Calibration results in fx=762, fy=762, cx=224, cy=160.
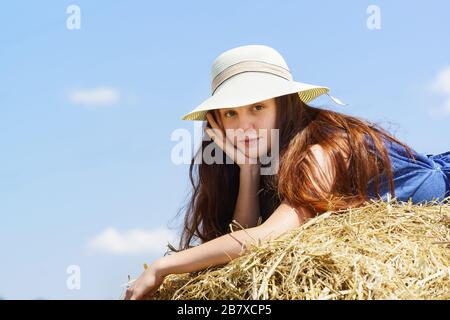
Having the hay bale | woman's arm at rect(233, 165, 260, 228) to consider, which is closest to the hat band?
woman's arm at rect(233, 165, 260, 228)

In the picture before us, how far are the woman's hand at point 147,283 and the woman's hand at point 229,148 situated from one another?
82 centimetres

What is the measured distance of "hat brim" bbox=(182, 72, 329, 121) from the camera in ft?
11.9

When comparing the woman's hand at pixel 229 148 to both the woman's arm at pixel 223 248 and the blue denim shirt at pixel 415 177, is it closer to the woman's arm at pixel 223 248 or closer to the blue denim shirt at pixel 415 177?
the woman's arm at pixel 223 248

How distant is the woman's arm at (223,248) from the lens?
10.5ft

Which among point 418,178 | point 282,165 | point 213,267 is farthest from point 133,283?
point 418,178

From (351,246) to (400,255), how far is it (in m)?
0.19

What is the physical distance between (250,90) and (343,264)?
1.18 metres

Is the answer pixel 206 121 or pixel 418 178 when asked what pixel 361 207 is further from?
pixel 206 121

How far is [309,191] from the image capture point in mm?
3416

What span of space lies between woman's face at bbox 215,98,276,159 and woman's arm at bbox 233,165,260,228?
23 centimetres

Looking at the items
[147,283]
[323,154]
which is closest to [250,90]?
[323,154]

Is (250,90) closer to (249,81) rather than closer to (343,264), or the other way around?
(249,81)

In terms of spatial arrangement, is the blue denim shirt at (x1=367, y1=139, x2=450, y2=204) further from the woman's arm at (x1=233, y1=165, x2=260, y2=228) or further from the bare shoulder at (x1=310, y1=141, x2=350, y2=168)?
the woman's arm at (x1=233, y1=165, x2=260, y2=228)

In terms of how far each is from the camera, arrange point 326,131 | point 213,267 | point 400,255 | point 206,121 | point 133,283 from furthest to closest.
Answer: point 206,121 → point 326,131 → point 133,283 → point 213,267 → point 400,255
